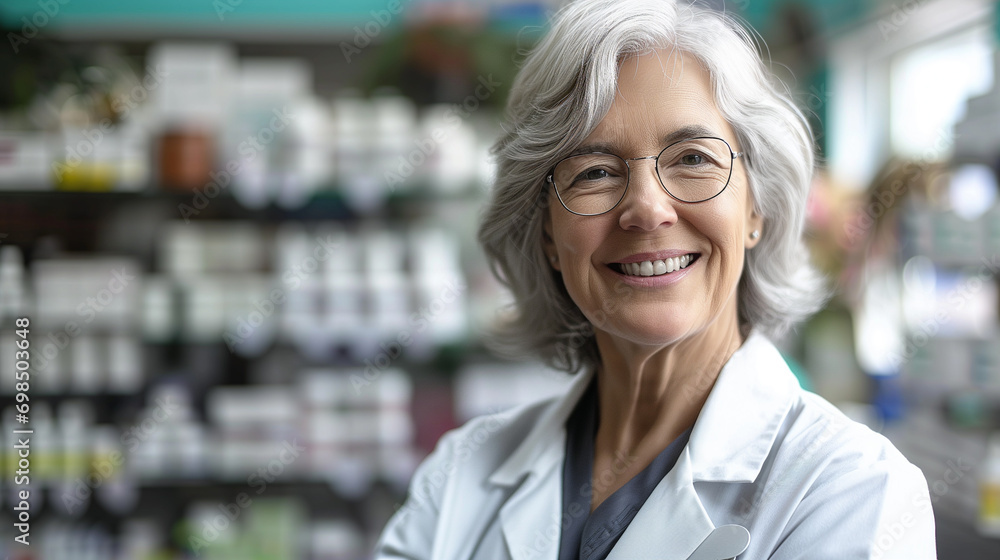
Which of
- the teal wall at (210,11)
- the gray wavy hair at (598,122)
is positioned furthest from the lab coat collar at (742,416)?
the teal wall at (210,11)

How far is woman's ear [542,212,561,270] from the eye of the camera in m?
1.17

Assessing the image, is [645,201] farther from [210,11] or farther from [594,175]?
[210,11]

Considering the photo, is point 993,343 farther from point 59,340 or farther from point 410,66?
point 59,340

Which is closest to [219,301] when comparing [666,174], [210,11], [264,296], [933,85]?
[264,296]

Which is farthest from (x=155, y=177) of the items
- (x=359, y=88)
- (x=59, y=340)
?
(x=359, y=88)

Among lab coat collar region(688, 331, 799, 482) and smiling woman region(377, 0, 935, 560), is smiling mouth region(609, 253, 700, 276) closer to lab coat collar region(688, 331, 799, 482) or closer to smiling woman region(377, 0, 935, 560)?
smiling woman region(377, 0, 935, 560)

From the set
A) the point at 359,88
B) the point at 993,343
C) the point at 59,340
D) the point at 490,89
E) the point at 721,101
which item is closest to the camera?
the point at 721,101

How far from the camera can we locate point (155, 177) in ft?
9.41

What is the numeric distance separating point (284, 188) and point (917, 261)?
253cm

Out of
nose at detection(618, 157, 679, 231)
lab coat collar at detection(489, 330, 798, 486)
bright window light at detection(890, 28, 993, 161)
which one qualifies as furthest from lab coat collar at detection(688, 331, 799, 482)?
bright window light at detection(890, 28, 993, 161)

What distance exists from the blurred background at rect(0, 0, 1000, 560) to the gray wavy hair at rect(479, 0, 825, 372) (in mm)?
1509

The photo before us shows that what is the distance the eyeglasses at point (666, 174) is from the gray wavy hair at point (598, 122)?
4 cm

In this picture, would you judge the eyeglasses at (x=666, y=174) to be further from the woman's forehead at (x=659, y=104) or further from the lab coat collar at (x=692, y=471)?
the lab coat collar at (x=692, y=471)

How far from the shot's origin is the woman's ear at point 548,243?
3.84ft
